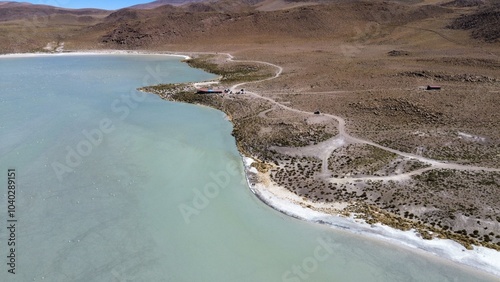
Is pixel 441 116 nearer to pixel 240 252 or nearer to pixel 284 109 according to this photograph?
pixel 284 109

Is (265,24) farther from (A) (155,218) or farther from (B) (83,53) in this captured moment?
(A) (155,218)

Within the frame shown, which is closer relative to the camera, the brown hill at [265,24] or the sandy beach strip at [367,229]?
the sandy beach strip at [367,229]

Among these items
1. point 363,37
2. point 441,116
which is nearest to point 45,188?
point 441,116

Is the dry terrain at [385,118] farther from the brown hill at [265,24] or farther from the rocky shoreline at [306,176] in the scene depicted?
the brown hill at [265,24]

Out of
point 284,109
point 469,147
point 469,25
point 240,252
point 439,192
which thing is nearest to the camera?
point 240,252

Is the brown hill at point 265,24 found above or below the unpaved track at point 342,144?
above

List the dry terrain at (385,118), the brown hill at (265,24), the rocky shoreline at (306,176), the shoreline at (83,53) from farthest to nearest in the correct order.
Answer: the brown hill at (265,24), the shoreline at (83,53), the dry terrain at (385,118), the rocky shoreline at (306,176)

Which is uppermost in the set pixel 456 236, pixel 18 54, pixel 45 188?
pixel 18 54

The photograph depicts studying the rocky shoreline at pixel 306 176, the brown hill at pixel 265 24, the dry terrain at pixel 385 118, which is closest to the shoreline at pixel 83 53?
the brown hill at pixel 265 24

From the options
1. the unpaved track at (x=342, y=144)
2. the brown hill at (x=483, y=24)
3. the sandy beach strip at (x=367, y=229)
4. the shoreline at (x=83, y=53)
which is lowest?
the sandy beach strip at (x=367, y=229)
